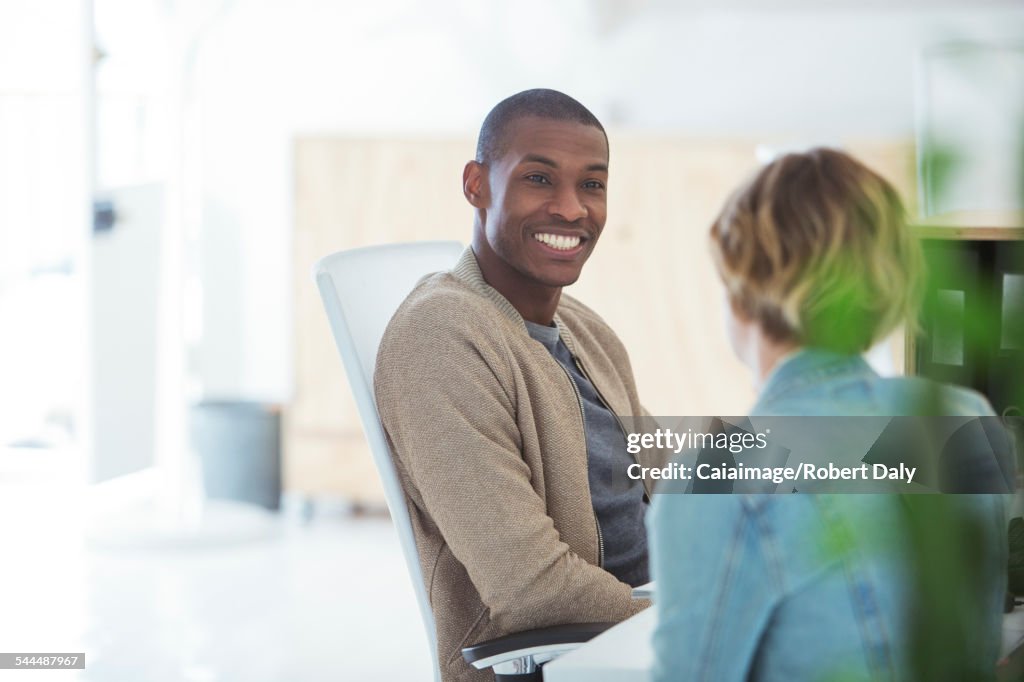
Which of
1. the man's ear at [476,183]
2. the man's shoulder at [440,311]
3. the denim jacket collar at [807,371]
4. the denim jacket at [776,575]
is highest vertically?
the man's ear at [476,183]

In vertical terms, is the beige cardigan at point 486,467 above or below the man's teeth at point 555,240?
below

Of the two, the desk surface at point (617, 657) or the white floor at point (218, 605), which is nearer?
the desk surface at point (617, 657)

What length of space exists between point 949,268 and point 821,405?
34 centimetres

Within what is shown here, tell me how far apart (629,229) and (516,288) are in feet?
5.28

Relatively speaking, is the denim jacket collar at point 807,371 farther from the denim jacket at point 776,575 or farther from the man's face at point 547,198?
the man's face at point 547,198

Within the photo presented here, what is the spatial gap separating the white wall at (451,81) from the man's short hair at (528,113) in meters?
1.67

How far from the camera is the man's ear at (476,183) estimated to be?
1321mm

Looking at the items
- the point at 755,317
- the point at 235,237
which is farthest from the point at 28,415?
the point at 755,317

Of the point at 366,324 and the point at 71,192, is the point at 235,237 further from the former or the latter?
the point at 366,324

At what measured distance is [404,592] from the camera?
2.66 meters

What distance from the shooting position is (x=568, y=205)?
1.29m
